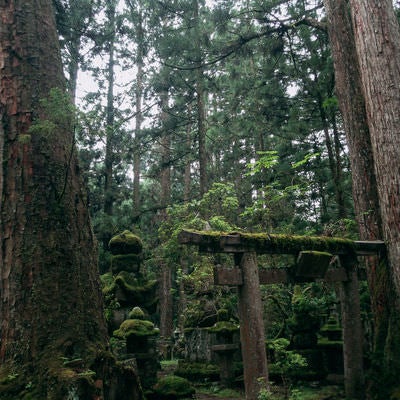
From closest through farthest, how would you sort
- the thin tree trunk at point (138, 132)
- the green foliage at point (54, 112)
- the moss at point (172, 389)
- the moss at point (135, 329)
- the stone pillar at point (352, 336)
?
1. the green foliage at point (54, 112)
2. the stone pillar at point (352, 336)
3. the moss at point (172, 389)
4. the moss at point (135, 329)
5. the thin tree trunk at point (138, 132)

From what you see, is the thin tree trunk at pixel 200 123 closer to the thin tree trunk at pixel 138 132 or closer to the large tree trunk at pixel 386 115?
the thin tree trunk at pixel 138 132

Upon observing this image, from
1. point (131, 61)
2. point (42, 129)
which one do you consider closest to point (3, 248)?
point (42, 129)

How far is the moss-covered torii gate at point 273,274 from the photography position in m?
5.73

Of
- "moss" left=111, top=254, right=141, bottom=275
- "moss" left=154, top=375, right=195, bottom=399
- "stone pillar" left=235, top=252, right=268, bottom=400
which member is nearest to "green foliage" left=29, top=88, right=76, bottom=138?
"stone pillar" left=235, top=252, right=268, bottom=400

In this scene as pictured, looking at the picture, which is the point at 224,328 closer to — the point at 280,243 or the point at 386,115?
the point at 280,243

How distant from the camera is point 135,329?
8438 millimetres

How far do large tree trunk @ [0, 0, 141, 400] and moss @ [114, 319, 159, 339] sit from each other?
3.84 metres

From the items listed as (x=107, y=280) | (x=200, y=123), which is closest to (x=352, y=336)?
(x=107, y=280)

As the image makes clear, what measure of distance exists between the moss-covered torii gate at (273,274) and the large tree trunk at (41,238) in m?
1.51

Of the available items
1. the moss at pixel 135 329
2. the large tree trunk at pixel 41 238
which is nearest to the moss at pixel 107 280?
the moss at pixel 135 329

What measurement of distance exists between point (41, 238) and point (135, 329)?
4.57 metres

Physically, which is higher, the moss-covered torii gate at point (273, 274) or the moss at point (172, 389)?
the moss-covered torii gate at point (273, 274)

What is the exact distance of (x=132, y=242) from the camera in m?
11.0

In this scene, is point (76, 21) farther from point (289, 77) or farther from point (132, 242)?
point (289, 77)
